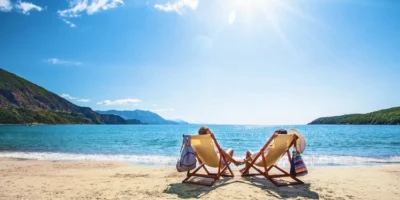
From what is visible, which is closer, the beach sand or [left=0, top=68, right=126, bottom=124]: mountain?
the beach sand

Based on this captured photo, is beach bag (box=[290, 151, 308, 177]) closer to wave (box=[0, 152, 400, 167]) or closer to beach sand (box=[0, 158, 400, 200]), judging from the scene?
beach sand (box=[0, 158, 400, 200])

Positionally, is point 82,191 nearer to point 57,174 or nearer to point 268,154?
point 57,174

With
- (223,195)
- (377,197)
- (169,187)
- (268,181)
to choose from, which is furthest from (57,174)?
(377,197)

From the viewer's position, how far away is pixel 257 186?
707 centimetres

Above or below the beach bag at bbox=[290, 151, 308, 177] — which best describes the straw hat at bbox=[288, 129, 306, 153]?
above

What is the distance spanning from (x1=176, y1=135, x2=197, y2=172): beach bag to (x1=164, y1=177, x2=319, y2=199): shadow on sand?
1.45ft

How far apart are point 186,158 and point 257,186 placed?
200 centimetres

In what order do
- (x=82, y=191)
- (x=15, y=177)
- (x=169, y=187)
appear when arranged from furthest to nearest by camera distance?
(x=15, y=177) < (x=169, y=187) < (x=82, y=191)

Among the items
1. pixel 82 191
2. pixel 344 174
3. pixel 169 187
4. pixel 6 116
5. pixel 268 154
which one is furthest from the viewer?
pixel 6 116

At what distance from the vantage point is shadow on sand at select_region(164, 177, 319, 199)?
6.25 metres

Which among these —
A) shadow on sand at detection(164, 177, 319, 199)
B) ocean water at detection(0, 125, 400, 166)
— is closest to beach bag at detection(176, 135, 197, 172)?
shadow on sand at detection(164, 177, 319, 199)

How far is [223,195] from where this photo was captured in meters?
6.20

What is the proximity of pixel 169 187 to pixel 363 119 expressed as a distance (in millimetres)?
176543

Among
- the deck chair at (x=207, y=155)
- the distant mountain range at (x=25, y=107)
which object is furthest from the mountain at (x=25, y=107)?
the deck chair at (x=207, y=155)
